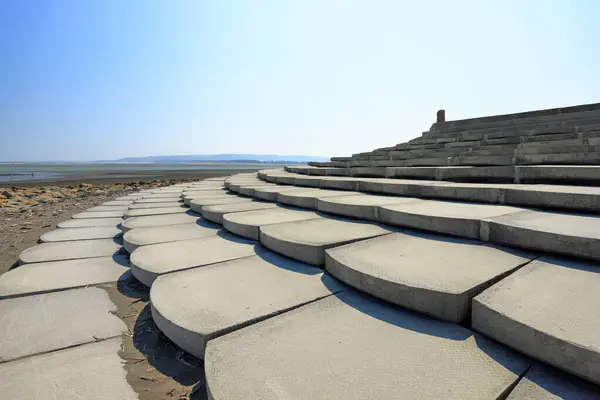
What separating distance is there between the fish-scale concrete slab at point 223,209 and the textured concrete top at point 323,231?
982mm

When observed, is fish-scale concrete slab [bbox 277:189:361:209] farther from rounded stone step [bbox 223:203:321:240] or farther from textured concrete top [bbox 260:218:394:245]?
textured concrete top [bbox 260:218:394:245]

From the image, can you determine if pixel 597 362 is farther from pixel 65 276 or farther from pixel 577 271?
pixel 65 276

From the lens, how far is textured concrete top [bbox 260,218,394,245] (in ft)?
6.98

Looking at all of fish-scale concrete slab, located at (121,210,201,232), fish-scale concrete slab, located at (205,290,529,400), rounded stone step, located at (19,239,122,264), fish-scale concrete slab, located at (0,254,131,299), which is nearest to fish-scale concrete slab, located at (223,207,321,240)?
fish-scale concrete slab, located at (121,210,201,232)

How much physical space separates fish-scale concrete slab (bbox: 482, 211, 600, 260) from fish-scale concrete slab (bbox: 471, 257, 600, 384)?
0.10 meters

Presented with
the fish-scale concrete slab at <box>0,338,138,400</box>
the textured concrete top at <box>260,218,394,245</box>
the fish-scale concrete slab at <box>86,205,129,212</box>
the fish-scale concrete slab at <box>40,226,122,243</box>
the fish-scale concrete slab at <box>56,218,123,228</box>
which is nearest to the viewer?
the fish-scale concrete slab at <box>0,338,138,400</box>

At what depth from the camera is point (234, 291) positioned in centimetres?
166

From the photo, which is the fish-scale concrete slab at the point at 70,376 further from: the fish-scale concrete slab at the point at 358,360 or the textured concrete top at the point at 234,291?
the fish-scale concrete slab at the point at 358,360

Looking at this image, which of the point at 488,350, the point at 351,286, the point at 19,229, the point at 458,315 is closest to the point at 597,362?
the point at 488,350

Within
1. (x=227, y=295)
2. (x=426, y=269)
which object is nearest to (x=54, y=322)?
(x=227, y=295)

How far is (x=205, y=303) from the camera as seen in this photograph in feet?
5.04

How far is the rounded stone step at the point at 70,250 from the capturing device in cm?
264

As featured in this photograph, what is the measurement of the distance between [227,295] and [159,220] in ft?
7.92

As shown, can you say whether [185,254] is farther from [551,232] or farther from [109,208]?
[109,208]
